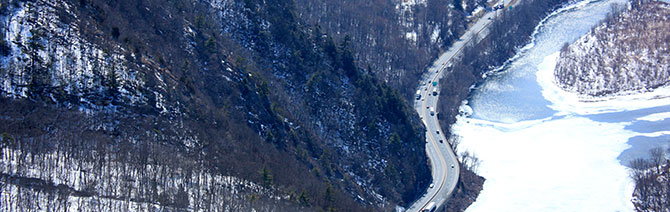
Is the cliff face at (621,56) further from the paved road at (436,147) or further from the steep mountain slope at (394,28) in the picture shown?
the steep mountain slope at (394,28)

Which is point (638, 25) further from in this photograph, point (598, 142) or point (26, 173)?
point (26, 173)

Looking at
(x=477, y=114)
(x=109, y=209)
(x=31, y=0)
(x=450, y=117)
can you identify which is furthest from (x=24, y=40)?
(x=477, y=114)

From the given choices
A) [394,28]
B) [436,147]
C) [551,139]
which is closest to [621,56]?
[551,139]

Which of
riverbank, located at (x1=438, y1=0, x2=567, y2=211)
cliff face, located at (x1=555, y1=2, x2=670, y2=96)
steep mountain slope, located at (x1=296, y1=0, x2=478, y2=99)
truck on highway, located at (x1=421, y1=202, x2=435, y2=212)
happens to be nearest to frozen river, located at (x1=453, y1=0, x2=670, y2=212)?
riverbank, located at (x1=438, y1=0, x2=567, y2=211)

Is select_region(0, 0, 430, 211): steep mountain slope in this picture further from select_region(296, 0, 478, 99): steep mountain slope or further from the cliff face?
the cliff face

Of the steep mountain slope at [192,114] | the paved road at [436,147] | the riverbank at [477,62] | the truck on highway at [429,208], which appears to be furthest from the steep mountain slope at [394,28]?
the truck on highway at [429,208]

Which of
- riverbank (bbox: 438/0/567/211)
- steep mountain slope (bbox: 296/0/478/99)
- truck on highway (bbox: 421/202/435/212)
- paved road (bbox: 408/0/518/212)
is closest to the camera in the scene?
truck on highway (bbox: 421/202/435/212)
